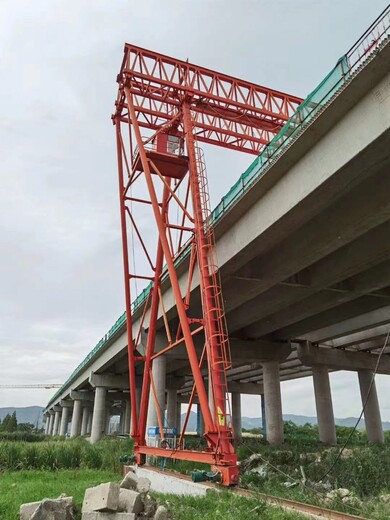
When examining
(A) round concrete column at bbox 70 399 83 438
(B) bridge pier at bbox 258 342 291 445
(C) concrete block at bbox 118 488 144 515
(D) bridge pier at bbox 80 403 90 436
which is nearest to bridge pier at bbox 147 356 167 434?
(B) bridge pier at bbox 258 342 291 445

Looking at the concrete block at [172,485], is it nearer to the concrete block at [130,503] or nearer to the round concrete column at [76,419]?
the concrete block at [130,503]

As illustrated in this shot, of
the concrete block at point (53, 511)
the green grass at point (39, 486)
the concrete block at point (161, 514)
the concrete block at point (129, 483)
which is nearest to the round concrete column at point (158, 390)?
the green grass at point (39, 486)

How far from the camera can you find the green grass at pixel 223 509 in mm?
7160

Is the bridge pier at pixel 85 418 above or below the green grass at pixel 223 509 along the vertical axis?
above

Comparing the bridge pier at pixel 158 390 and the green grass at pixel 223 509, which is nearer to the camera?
the green grass at pixel 223 509

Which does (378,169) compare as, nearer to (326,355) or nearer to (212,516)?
(212,516)

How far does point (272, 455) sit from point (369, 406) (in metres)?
17.4

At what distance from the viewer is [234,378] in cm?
5300

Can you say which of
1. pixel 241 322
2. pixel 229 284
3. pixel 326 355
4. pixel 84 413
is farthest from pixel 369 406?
pixel 84 413

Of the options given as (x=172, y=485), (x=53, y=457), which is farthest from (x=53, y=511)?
(x=53, y=457)

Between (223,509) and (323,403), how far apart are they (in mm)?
25170

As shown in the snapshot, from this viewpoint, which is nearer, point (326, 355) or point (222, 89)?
point (222, 89)

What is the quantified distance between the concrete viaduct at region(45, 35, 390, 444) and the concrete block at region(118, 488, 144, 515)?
8.09 m

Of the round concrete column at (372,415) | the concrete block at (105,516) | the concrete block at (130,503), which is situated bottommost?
the concrete block at (105,516)
